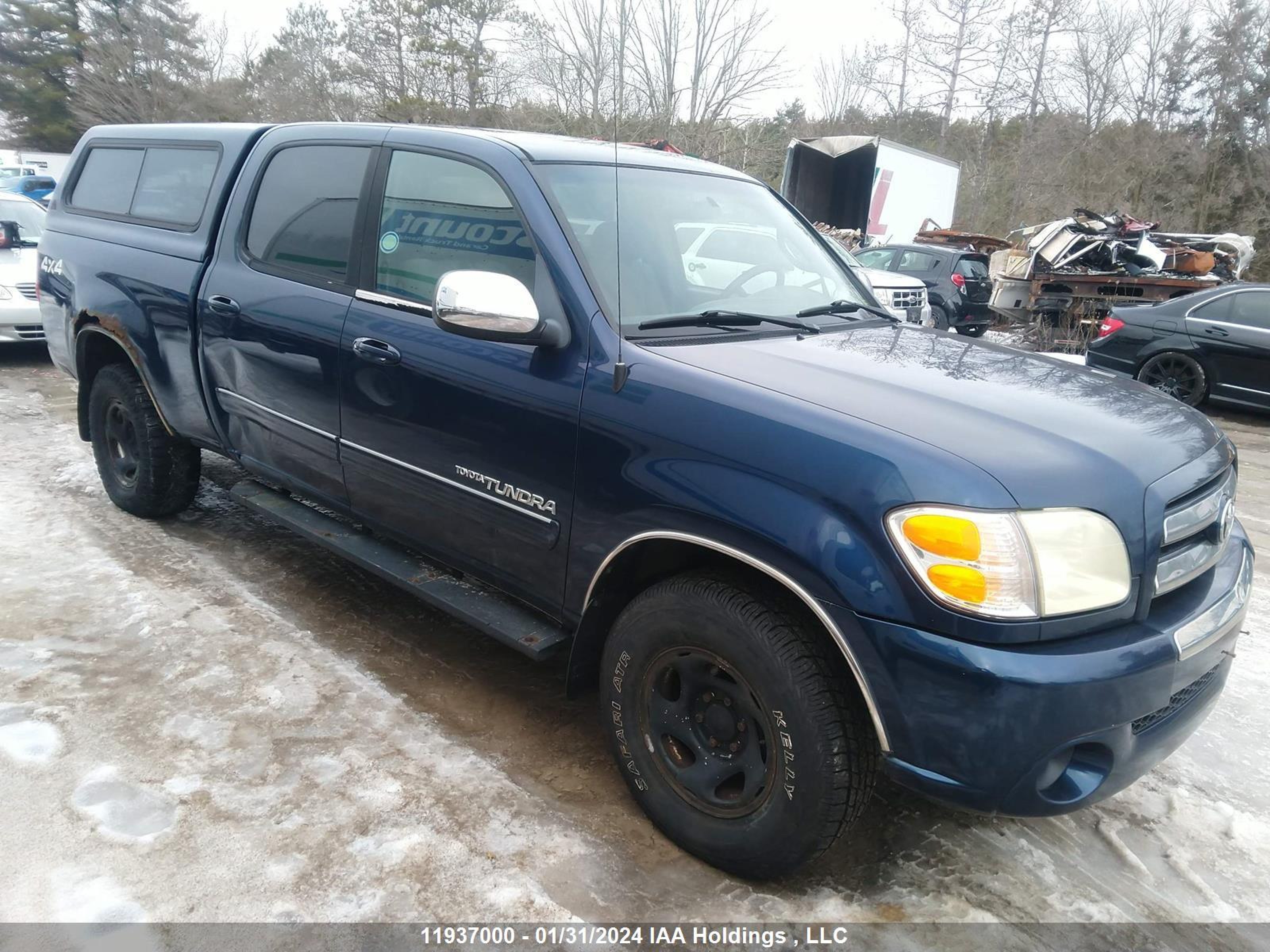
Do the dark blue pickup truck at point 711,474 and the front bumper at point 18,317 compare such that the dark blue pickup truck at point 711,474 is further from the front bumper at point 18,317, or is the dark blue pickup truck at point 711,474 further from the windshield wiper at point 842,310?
the front bumper at point 18,317

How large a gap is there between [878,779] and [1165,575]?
1.15 metres

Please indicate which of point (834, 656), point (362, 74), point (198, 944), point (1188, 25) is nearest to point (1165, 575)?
point (834, 656)

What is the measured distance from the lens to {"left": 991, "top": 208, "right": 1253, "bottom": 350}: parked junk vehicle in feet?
41.0

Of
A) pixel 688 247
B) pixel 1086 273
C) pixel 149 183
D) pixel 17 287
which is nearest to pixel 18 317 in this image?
pixel 17 287

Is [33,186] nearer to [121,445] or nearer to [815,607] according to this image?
[121,445]

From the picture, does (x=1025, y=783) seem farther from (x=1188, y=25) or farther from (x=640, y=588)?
(x=1188, y=25)

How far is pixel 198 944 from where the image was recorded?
81.4 inches

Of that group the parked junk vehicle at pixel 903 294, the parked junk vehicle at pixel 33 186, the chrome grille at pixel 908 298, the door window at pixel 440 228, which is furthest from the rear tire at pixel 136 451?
the parked junk vehicle at pixel 33 186

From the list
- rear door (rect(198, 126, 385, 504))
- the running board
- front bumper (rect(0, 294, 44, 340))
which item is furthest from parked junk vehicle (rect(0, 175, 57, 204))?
the running board

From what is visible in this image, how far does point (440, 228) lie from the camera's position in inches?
117

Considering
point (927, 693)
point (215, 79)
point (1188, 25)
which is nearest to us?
point (927, 693)

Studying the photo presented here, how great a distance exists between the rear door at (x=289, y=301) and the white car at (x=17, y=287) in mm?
5998

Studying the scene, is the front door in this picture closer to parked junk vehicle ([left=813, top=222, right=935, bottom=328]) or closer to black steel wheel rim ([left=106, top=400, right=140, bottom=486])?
black steel wheel rim ([left=106, top=400, right=140, bottom=486])

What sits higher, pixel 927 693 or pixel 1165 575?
pixel 1165 575
